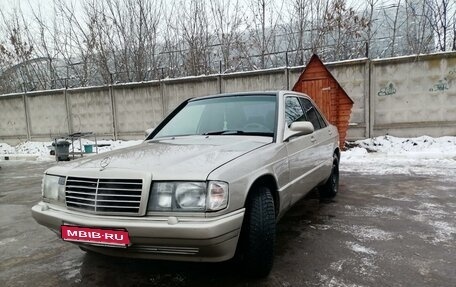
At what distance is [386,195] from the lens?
17.1ft

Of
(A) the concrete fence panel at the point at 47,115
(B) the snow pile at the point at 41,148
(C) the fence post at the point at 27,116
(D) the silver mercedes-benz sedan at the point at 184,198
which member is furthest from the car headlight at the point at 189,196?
(C) the fence post at the point at 27,116

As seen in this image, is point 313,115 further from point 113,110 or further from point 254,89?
point 113,110

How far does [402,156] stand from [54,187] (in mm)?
8085

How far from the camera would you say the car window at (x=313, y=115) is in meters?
4.30

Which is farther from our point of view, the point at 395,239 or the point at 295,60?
the point at 295,60

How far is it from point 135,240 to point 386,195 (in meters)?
4.23

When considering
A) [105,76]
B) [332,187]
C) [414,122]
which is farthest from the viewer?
[105,76]

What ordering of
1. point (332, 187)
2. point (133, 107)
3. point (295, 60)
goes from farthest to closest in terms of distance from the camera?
1. point (295, 60)
2. point (133, 107)
3. point (332, 187)

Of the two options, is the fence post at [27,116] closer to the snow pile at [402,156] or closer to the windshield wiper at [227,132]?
the snow pile at [402,156]

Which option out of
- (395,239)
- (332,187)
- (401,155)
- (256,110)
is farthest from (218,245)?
(401,155)

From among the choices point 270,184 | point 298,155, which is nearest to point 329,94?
point 298,155

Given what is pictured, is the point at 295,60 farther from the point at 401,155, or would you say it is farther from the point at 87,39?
the point at 87,39

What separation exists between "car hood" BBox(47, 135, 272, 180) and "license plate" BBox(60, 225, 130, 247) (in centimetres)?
39

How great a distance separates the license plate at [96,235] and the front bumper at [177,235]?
1.3 inches
